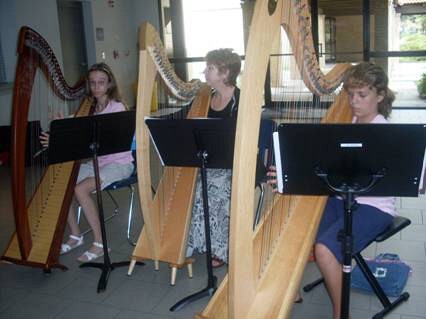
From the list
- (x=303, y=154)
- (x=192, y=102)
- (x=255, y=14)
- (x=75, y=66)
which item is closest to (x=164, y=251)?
(x=192, y=102)

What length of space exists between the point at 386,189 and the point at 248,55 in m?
0.76

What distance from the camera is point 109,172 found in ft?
10.0

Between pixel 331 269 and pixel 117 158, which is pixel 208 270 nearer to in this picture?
pixel 331 269

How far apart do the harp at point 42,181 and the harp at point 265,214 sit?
1.17 m

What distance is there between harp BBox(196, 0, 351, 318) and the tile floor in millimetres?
539

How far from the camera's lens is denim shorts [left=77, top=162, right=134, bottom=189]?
3.02 meters

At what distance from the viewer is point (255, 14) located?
1.27m

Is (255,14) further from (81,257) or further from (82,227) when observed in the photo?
(82,227)

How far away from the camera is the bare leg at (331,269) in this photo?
1.95 m

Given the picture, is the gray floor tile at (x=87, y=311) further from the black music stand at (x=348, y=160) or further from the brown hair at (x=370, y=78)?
the brown hair at (x=370, y=78)

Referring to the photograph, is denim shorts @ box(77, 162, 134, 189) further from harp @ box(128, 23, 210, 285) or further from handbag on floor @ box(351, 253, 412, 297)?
handbag on floor @ box(351, 253, 412, 297)

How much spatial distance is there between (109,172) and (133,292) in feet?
2.62

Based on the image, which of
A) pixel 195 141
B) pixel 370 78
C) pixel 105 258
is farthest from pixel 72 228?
pixel 370 78

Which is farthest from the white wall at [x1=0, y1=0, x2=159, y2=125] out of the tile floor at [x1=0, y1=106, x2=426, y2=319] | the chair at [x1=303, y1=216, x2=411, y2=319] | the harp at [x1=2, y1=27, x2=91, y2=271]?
the chair at [x1=303, y1=216, x2=411, y2=319]
